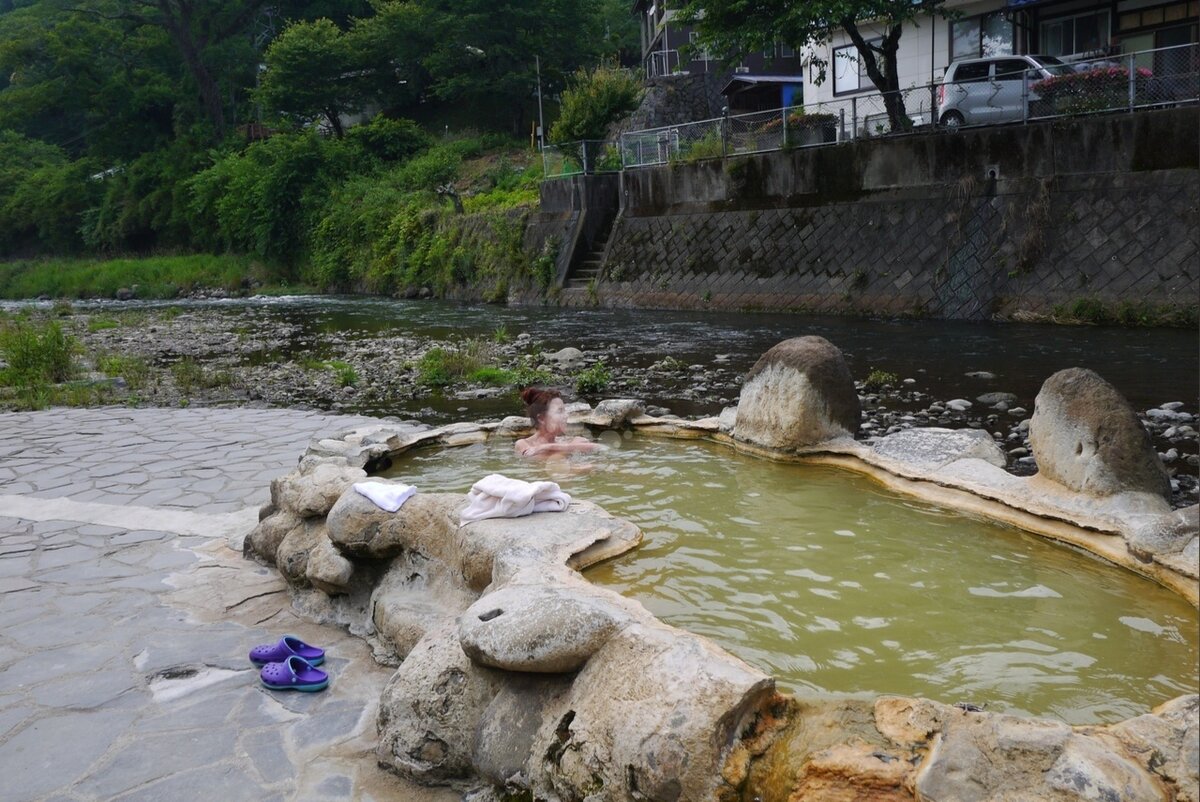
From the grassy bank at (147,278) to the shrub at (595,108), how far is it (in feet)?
51.0

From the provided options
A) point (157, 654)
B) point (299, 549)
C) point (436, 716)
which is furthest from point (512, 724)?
point (299, 549)

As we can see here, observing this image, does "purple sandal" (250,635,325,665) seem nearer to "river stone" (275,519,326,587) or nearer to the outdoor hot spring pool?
"river stone" (275,519,326,587)

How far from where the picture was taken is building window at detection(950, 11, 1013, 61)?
83.0ft

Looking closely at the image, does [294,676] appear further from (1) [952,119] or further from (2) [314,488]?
(1) [952,119]

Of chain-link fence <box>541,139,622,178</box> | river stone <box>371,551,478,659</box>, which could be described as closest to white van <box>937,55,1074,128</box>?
chain-link fence <box>541,139,622,178</box>

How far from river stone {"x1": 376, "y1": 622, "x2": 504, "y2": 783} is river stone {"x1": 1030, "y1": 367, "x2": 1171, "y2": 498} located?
3.53 metres

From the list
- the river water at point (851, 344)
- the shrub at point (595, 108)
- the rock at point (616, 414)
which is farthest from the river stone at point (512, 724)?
the shrub at point (595, 108)

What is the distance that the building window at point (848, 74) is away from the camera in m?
28.1

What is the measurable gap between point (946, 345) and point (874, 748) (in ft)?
42.2

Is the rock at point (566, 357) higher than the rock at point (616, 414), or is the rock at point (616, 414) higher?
the rock at point (616, 414)

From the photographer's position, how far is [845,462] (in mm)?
6773

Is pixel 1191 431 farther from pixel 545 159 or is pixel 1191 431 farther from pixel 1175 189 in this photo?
pixel 545 159

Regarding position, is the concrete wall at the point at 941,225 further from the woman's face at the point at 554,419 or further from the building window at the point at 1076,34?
the woman's face at the point at 554,419

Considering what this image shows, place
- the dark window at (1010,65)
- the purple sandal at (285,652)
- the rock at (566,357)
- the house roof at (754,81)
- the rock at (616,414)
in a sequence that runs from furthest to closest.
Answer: the house roof at (754,81), the dark window at (1010,65), the rock at (566,357), the rock at (616,414), the purple sandal at (285,652)
